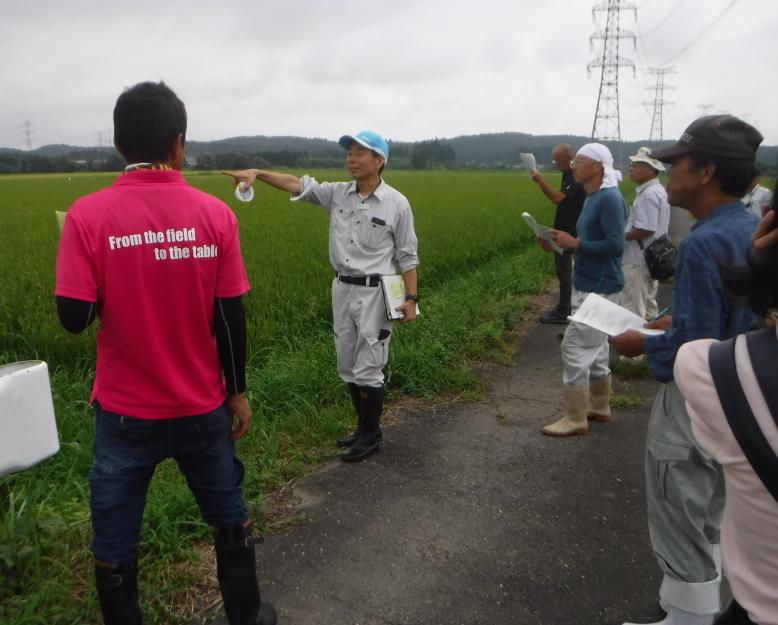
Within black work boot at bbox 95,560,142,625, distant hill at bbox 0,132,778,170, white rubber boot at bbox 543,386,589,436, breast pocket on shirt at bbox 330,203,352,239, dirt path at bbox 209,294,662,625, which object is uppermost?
distant hill at bbox 0,132,778,170

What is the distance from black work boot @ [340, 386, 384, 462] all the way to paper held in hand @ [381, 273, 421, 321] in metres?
0.46

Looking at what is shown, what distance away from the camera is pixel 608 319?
2607mm

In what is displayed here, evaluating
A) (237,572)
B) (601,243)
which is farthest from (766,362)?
(601,243)

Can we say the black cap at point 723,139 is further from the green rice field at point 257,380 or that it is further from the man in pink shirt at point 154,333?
the green rice field at point 257,380

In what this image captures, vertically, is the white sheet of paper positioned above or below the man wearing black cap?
above

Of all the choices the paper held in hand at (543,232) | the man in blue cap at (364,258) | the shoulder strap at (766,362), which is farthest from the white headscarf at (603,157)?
the shoulder strap at (766,362)

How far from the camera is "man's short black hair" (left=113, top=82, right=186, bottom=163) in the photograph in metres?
1.79

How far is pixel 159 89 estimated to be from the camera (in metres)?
1.82

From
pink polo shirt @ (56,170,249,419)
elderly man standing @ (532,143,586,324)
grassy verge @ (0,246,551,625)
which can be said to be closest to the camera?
pink polo shirt @ (56,170,249,419)

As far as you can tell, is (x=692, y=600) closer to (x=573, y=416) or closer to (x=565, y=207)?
(x=573, y=416)

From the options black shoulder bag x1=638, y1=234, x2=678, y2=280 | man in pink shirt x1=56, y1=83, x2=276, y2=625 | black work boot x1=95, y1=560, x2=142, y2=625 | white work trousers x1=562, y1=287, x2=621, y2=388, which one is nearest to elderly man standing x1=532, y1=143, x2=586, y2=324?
white work trousers x1=562, y1=287, x2=621, y2=388

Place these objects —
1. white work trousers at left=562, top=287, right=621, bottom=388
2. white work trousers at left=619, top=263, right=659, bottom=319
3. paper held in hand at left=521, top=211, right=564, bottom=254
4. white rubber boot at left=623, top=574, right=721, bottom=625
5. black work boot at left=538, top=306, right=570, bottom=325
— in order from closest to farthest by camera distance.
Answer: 1. white rubber boot at left=623, top=574, right=721, bottom=625
2. white work trousers at left=562, top=287, right=621, bottom=388
3. paper held in hand at left=521, top=211, right=564, bottom=254
4. white work trousers at left=619, top=263, right=659, bottom=319
5. black work boot at left=538, top=306, right=570, bottom=325

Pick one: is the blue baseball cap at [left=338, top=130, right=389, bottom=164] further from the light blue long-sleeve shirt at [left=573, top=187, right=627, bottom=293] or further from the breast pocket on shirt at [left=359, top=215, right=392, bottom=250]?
the light blue long-sleeve shirt at [left=573, top=187, right=627, bottom=293]

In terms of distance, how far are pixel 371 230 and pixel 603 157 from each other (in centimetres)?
171
